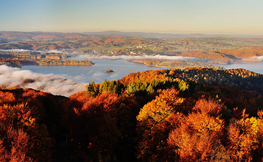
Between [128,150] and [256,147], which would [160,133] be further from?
[256,147]

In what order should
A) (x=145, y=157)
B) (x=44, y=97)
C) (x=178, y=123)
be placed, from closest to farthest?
(x=145, y=157), (x=178, y=123), (x=44, y=97)

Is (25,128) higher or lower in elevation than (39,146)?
higher

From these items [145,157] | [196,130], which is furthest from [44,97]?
[196,130]

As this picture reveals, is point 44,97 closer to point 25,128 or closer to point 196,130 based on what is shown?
point 25,128

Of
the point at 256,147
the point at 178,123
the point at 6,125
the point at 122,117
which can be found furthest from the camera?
the point at 122,117

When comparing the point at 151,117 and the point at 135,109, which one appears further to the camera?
the point at 135,109

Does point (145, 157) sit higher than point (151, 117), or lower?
lower

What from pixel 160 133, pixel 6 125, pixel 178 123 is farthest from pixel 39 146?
pixel 178 123

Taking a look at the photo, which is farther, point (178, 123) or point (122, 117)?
point (122, 117)

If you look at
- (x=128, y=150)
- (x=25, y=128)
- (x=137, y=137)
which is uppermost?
(x=25, y=128)
